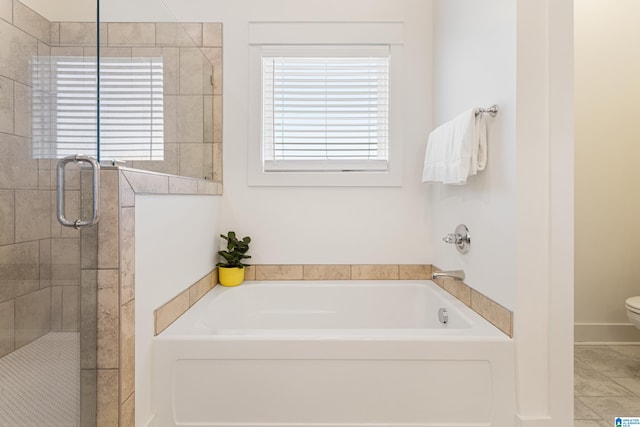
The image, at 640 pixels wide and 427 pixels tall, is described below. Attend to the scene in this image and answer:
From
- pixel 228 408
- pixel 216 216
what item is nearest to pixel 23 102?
pixel 216 216

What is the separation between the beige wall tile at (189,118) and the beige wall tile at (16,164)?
68 centimetres

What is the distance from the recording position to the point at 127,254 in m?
1.20

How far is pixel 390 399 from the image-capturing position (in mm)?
1374

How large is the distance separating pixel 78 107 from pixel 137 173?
1.24 feet

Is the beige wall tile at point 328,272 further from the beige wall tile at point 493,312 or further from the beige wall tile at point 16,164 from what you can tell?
the beige wall tile at point 16,164

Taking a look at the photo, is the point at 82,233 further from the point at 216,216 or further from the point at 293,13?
the point at 293,13

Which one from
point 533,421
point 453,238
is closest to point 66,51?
point 453,238

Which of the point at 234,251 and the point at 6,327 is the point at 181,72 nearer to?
the point at 234,251

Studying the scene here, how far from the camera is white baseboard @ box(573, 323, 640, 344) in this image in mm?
2621

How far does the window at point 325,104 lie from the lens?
234cm

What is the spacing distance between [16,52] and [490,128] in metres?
1.80

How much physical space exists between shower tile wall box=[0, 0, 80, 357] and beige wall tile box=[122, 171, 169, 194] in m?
0.17

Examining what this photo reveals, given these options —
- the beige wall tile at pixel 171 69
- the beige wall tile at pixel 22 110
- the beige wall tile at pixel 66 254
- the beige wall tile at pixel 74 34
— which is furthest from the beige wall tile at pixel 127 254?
the beige wall tile at pixel 171 69

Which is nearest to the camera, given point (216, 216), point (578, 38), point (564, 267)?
point (564, 267)
